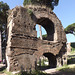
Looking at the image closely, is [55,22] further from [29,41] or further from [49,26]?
[29,41]

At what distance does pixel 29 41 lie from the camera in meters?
8.99

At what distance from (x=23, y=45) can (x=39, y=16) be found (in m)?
3.52

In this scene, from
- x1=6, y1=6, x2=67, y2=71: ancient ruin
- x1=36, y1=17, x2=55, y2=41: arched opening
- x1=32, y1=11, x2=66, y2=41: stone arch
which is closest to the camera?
Answer: x1=6, y1=6, x2=67, y2=71: ancient ruin

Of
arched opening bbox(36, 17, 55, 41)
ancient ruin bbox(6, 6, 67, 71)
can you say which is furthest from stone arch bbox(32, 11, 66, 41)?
arched opening bbox(36, 17, 55, 41)

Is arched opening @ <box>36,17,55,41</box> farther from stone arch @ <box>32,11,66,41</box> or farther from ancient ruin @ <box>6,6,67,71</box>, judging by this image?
stone arch @ <box>32,11,66,41</box>

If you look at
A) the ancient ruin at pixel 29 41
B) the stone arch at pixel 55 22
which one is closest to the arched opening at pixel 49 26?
the ancient ruin at pixel 29 41

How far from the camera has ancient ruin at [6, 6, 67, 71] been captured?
816 cm

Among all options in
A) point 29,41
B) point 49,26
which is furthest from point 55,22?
point 29,41

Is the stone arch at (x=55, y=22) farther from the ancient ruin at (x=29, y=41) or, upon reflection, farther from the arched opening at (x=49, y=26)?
the arched opening at (x=49, y=26)

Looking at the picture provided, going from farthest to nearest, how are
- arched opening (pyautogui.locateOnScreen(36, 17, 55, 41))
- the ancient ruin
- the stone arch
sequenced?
arched opening (pyautogui.locateOnScreen(36, 17, 55, 41)), the stone arch, the ancient ruin

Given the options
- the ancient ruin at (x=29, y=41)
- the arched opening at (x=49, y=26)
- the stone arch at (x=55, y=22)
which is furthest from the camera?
the arched opening at (x=49, y=26)

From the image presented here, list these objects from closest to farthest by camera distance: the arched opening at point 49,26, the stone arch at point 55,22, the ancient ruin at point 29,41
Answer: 1. the ancient ruin at point 29,41
2. the stone arch at point 55,22
3. the arched opening at point 49,26

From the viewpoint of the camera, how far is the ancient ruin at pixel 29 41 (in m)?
8.16

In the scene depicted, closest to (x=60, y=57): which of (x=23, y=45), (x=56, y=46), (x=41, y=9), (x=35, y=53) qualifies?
(x=56, y=46)
